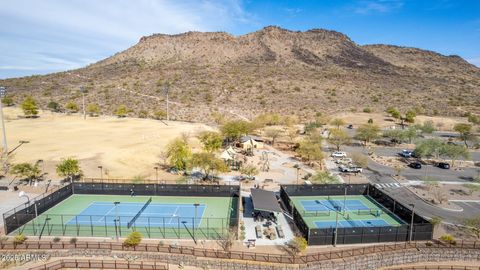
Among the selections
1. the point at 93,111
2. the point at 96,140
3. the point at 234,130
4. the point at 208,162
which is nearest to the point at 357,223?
the point at 208,162

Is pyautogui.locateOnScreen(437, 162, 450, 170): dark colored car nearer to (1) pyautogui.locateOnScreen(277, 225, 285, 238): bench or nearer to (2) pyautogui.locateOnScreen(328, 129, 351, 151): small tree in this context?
(2) pyautogui.locateOnScreen(328, 129, 351, 151): small tree

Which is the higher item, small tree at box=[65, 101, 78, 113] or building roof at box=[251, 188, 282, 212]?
small tree at box=[65, 101, 78, 113]

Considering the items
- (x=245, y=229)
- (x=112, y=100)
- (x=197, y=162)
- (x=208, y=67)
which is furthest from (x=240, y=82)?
(x=245, y=229)

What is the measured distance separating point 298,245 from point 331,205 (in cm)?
1203

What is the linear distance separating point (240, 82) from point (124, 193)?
86501 millimetres

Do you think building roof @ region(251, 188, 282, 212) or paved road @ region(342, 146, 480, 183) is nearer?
building roof @ region(251, 188, 282, 212)

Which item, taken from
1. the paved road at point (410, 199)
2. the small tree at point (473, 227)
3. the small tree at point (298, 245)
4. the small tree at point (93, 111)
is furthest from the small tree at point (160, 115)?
the small tree at point (473, 227)

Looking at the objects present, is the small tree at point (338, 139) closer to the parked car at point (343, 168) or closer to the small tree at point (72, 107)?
the parked car at point (343, 168)

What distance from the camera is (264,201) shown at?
99.9 feet

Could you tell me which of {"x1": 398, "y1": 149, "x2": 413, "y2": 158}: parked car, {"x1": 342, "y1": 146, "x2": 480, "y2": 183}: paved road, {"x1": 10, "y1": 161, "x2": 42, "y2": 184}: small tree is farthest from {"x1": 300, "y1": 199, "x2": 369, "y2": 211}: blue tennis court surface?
{"x1": 10, "y1": 161, "x2": 42, "y2": 184}: small tree

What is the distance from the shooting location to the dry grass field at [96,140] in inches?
1740

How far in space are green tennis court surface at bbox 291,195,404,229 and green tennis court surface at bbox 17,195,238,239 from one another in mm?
7609

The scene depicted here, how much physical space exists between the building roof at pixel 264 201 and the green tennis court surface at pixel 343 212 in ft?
11.2

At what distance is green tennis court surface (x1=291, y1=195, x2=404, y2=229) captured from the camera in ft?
98.4
